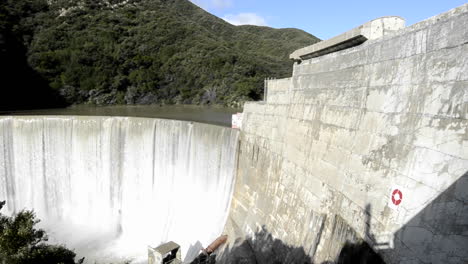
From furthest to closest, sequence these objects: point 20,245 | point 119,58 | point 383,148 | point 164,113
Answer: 1. point 119,58
2. point 164,113
3. point 20,245
4. point 383,148

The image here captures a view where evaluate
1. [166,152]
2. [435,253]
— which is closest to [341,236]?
[435,253]

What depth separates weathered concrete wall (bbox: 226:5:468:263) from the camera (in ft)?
9.00

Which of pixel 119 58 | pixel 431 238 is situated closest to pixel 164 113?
pixel 119 58

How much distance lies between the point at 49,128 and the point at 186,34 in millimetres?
25193

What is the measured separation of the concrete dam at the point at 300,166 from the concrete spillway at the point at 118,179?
1.9 inches

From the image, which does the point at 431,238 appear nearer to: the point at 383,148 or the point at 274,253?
the point at 383,148

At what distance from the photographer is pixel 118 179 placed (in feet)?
38.2

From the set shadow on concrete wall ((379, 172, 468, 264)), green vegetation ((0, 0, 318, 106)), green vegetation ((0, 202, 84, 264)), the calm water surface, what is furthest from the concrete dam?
green vegetation ((0, 0, 318, 106))

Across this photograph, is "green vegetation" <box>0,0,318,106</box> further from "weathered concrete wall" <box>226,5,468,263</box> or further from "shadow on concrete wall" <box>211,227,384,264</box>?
"weathered concrete wall" <box>226,5,468,263</box>

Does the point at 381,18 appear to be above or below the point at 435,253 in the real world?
above

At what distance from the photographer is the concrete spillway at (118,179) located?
384 inches

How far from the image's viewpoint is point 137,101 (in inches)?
1032

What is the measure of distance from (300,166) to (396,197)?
2.58m

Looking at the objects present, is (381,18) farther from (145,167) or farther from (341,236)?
(145,167)
